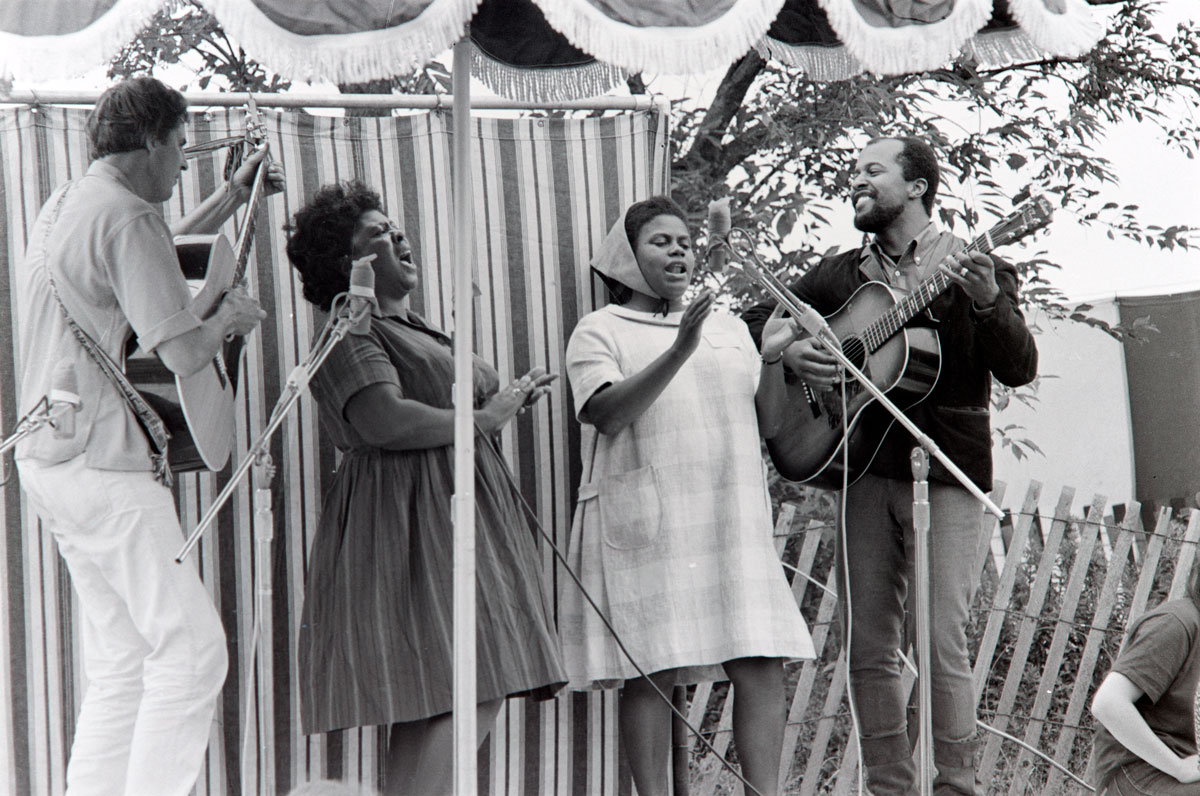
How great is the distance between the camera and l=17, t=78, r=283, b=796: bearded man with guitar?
2.90 metres

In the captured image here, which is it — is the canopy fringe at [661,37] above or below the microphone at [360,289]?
above

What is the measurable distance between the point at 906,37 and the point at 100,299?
1794mm

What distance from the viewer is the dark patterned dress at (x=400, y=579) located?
3301 mm

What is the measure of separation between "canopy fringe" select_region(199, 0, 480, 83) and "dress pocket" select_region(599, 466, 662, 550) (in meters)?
1.43

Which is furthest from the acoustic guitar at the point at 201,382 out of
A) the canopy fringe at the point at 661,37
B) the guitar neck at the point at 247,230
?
the canopy fringe at the point at 661,37

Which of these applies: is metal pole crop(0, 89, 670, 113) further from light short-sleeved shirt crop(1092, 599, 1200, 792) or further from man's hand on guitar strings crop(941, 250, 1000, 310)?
light short-sleeved shirt crop(1092, 599, 1200, 792)

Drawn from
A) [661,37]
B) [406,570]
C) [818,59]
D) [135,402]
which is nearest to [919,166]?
[818,59]

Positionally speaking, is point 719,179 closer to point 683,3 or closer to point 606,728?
point 606,728

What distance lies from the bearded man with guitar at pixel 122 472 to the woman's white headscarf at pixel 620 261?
117 cm

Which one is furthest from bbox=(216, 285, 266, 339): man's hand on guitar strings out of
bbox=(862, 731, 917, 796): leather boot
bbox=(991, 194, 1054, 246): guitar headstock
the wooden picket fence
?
the wooden picket fence

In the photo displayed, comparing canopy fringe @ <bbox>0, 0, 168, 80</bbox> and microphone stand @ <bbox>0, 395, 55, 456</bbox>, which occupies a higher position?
canopy fringe @ <bbox>0, 0, 168, 80</bbox>

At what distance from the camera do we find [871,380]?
11.7 feet

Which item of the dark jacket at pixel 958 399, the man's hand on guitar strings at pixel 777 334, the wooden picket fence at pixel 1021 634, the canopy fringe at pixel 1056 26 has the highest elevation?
the canopy fringe at pixel 1056 26

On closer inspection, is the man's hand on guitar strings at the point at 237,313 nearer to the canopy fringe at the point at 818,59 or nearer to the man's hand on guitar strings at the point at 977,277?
the canopy fringe at the point at 818,59
